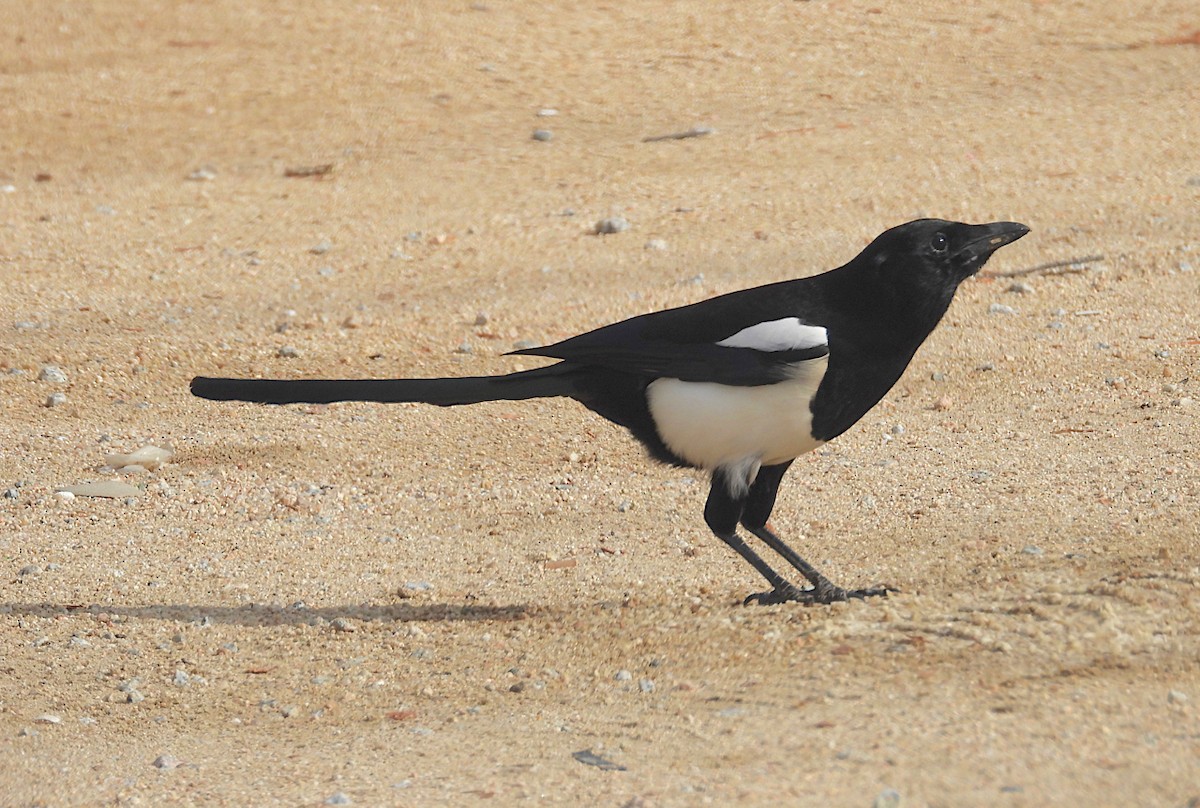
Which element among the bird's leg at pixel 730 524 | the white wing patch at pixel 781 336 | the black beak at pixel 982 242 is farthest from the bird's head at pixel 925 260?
the bird's leg at pixel 730 524

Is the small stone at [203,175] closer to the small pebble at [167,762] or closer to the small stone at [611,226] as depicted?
the small stone at [611,226]

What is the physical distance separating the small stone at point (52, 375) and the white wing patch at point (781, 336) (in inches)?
125

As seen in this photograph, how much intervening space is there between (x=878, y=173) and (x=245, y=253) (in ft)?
10.2

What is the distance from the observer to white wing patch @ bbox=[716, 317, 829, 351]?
3.62 meters

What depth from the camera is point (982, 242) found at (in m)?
3.73

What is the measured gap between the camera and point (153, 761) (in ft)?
10.8

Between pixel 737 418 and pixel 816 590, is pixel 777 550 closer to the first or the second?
pixel 816 590

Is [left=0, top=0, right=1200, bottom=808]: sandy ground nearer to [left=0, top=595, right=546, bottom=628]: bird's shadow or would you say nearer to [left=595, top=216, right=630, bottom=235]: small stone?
[left=0, top=595, right=546, bottom=628]: bird's shadow

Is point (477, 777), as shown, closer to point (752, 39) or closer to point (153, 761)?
point (153, 761)

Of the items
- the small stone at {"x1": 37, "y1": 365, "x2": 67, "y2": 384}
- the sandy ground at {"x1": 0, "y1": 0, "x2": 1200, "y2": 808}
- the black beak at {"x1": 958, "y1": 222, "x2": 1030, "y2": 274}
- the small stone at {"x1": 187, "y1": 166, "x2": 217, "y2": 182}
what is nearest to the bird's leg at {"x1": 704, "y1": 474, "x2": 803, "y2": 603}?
the sandy ground at {"x1": 0, "y1": 0, "x2": 1200, "y2": 808}

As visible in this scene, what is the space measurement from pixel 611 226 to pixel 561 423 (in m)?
2.24

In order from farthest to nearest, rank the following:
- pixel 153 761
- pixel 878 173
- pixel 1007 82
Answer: pixel 1007 82 → pixel 878 173 → pixel 153 761

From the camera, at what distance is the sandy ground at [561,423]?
3180mm

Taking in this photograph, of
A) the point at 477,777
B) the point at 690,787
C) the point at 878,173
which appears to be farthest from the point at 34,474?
the point at 878,173
